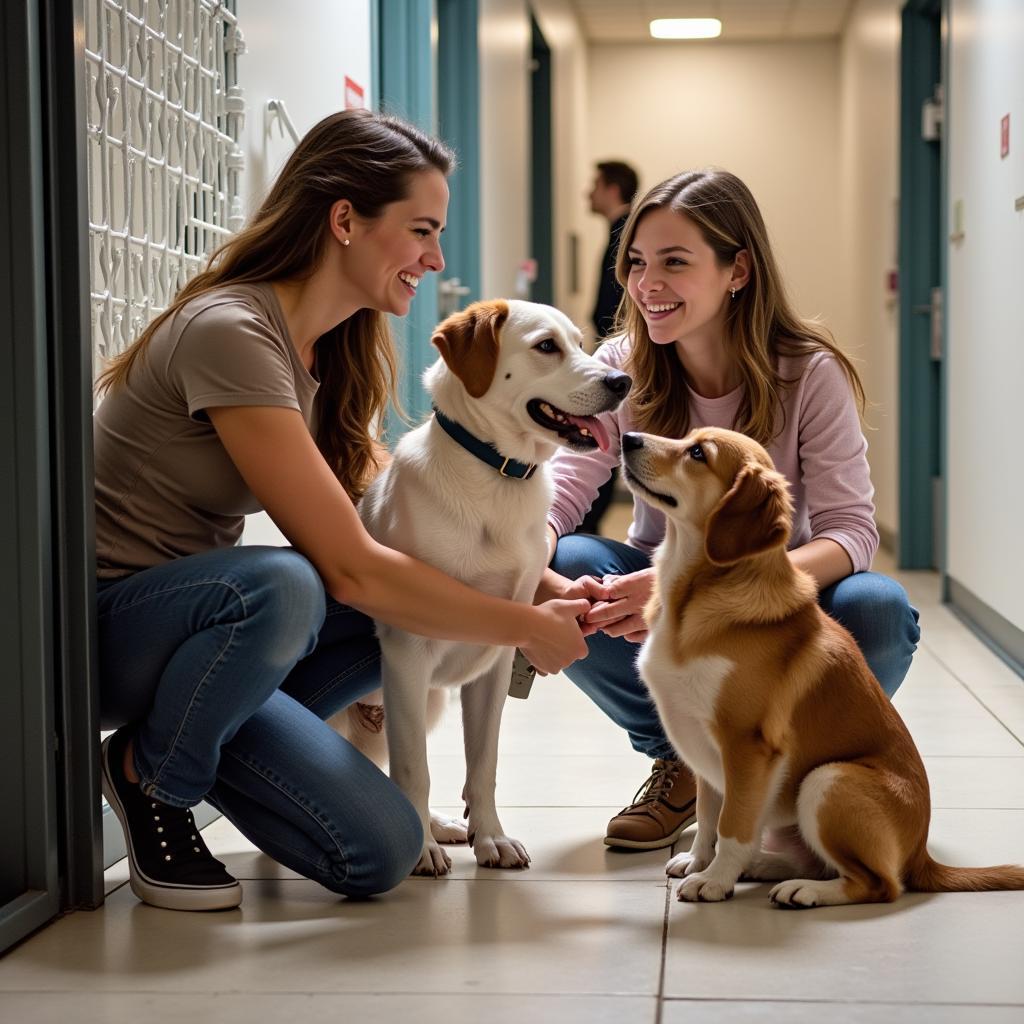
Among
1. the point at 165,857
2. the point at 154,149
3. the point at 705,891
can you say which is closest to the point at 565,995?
the point at 705,891

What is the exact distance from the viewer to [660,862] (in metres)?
2.19

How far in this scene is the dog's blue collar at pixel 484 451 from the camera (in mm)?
2105

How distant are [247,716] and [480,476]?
0.51 metres

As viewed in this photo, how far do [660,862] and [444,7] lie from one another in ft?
13.5

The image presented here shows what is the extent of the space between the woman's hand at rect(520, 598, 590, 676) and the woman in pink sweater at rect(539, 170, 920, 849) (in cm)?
18

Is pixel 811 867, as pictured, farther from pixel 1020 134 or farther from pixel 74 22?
pixel 1020 134

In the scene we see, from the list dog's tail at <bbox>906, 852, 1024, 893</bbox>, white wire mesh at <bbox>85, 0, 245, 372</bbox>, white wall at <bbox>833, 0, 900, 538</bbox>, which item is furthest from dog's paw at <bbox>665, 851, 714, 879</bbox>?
white wall at <bbox>833, 0, 900, 538</bbox>

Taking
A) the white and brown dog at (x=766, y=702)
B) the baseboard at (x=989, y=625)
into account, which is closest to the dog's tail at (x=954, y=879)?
the white and brown dog at (x=766, y=702)

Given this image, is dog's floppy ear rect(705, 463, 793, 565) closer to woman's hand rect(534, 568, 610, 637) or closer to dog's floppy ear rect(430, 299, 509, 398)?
woman's hand rect(534, 568, 610, 637)

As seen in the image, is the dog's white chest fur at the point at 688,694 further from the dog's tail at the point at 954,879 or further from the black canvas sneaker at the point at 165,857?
the black canvas sneaker at the point at 165,857

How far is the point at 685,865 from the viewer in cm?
206

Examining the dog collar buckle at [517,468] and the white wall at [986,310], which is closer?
the dog collar buckle at [517,468]

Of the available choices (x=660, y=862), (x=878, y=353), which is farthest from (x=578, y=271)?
(x=660, y=862)

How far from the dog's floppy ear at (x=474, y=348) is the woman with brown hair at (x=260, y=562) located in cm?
12
